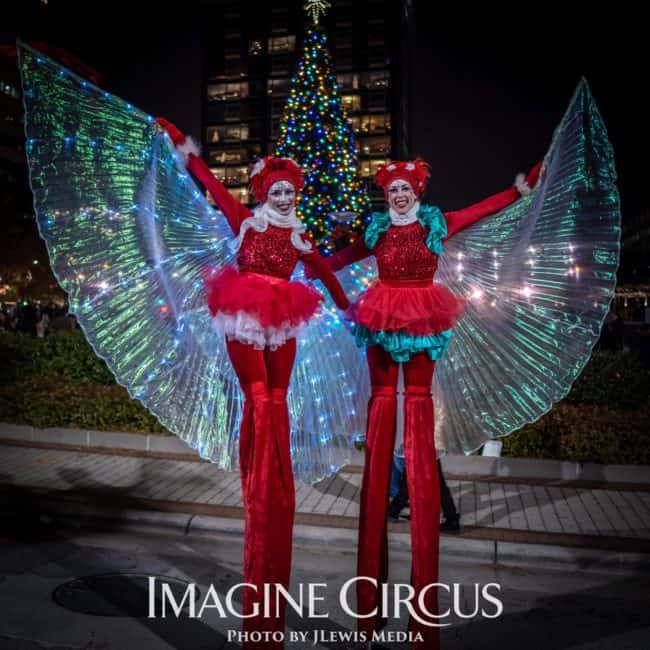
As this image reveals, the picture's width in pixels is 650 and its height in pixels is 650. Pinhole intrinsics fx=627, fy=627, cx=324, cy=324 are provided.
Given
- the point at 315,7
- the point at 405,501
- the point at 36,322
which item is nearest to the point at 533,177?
the point at 405,501

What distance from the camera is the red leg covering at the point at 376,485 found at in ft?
10.1

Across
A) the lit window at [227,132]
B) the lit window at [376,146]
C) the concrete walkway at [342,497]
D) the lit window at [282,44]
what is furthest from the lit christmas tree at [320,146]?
the lit window at [282,44]

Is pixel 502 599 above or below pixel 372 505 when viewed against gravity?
below

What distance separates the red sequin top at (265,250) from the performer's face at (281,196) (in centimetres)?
11

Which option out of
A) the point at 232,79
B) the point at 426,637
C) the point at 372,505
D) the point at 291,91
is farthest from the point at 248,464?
the point at 232,79

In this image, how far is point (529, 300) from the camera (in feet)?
12.6

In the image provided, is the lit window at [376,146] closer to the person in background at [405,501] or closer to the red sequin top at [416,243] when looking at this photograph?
the person in background at [405,501]

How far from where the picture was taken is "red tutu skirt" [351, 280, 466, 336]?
120 inches

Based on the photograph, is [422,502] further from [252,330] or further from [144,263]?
[144,263]

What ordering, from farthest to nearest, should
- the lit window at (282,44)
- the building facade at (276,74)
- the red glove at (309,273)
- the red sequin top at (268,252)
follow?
the lit window at (282,44) < the building facade at (276,74) < the red glove at (309,273) < the red sequin top at (268,252)

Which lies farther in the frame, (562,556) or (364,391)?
(562,556)

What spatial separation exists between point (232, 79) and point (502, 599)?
7770 cm

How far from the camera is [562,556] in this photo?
14.7ft

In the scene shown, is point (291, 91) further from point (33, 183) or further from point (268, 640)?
point (268, 640)
